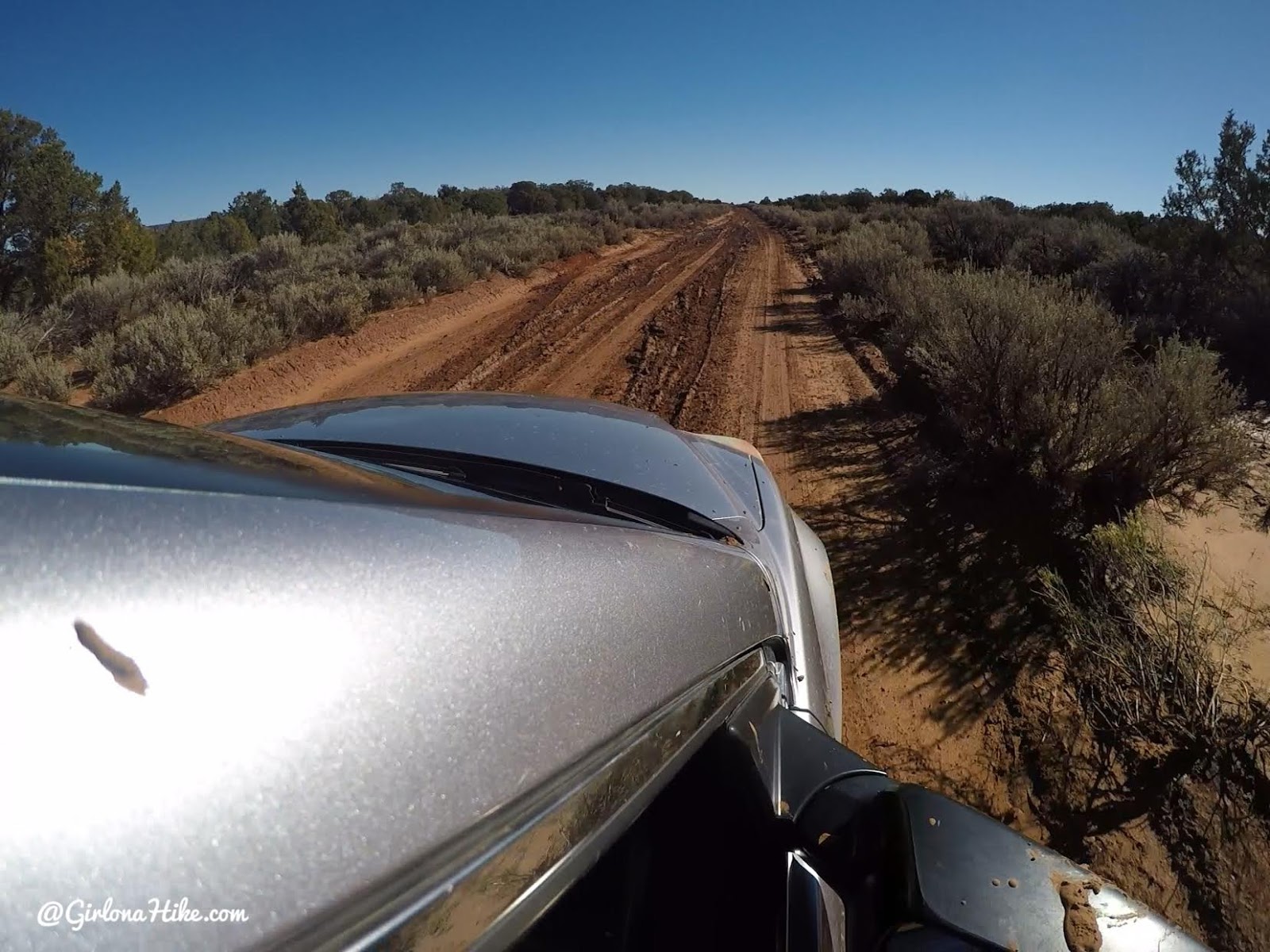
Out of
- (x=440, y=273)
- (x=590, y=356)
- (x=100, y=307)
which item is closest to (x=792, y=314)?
(x=590, y=356)

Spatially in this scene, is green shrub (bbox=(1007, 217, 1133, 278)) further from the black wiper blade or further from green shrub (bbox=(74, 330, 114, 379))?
green shrub (bbox=(74, 330, 114, 379))

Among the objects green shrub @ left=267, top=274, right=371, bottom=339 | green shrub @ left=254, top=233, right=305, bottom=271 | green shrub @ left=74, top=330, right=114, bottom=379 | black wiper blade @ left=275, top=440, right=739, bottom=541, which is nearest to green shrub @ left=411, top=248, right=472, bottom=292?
green shrub @ left=267, top=274, right=371, bottom=339

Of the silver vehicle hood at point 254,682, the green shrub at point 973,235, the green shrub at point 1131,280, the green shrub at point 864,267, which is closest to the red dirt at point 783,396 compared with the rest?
the green shrub at point 864,267

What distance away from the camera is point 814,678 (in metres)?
1.85

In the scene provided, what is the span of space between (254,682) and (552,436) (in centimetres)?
188

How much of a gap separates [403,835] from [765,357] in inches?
364

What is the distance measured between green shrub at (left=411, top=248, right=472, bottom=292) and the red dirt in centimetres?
26

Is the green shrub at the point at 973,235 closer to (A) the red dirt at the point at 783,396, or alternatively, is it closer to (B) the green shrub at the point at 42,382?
(A) the red dirt at the point at 783,396

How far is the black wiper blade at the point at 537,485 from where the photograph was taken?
1.99m

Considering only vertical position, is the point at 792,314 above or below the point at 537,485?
above

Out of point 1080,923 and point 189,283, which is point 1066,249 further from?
point 189,283

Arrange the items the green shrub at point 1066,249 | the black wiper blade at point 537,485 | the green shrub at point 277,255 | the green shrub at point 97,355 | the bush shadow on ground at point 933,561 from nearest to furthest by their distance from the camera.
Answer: the black wiper blade at point 537,485
the bush shadow on ground at point 933,561
the green shrub at point 97,355
the green shrub at point 1066,249
the green shrub at point 277,255

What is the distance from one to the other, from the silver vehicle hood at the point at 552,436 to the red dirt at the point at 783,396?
1824 millimetres

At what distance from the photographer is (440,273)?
46.0 ft
